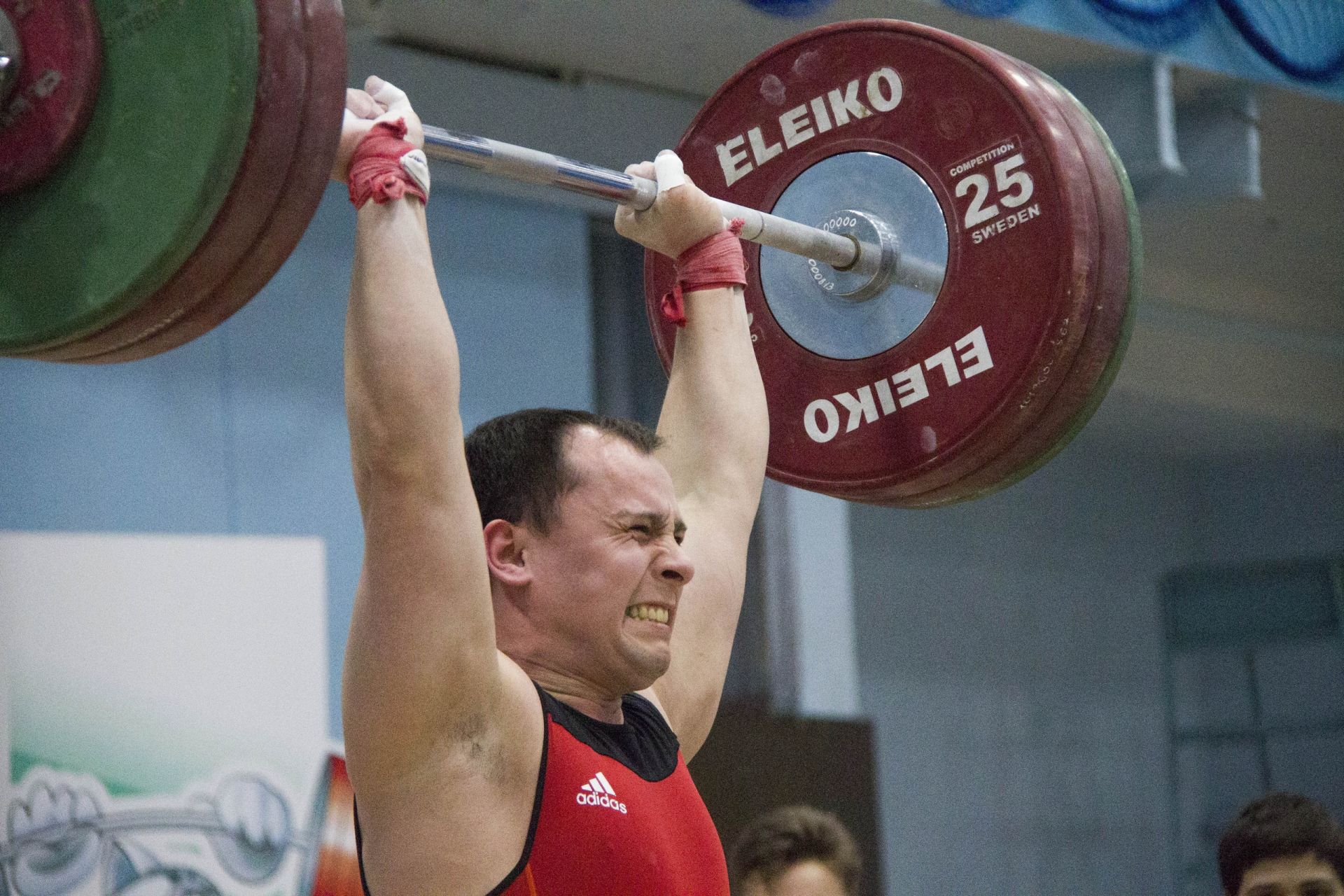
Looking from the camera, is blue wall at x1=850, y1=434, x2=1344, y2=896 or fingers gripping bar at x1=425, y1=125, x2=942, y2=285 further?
blue wall at x1=850, y1=434, x2=1344, y2=896

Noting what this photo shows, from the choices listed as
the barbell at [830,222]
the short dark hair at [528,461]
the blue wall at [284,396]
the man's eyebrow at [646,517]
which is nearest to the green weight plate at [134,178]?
the barbell at [830,222]

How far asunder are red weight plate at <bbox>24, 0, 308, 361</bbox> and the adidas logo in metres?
0.62

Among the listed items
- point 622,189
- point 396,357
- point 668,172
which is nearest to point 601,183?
point 622,189

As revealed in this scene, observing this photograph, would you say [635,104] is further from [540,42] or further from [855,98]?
[855,98]

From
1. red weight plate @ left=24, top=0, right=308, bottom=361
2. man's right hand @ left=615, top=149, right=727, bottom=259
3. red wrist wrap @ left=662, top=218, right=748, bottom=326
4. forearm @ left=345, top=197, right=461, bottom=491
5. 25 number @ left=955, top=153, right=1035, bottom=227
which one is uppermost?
25 number @ left=955, top=153, right=1035, bottom=227

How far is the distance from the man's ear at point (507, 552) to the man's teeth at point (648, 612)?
119mm

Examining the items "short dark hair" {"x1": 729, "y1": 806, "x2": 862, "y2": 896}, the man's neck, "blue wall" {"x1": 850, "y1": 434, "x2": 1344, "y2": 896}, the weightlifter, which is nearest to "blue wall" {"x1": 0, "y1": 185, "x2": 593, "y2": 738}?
"short dark hair" {"x1": 729, "y1": 806, "x2": 862, "y2": 896}

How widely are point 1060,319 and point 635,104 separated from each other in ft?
10.6

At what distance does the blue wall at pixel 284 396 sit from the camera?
13.9 feet

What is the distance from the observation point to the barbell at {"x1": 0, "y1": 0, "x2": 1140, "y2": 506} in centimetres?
169

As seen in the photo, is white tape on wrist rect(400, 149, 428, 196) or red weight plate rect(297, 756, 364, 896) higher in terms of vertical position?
white tape on wrist rect(400, 149, 428, 196)

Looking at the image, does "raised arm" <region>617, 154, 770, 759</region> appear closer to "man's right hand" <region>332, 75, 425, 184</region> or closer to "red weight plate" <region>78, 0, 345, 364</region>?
"man's right hand" <region>332, 75, 425, 184</region>

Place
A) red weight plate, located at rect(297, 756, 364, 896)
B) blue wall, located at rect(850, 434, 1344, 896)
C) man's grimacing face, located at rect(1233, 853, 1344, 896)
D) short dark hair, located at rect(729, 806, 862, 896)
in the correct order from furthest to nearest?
1. blue wall, located at rect(850, 434, 1344, 896)
2. red weight plate, located at rect(297, 756, 364, 896)
3. short dark hair, located at rect(729, 806, 862, 896)
4. man's grimacing face, located at rect(1233, 853, 1344, 896)

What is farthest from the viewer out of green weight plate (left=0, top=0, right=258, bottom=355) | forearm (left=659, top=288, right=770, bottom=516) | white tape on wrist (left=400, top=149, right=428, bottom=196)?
forearm (left=659, top=288, right=770, bottom=516)
